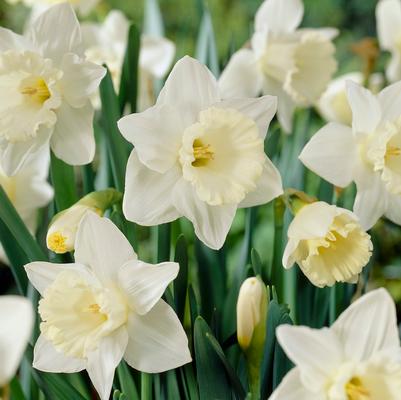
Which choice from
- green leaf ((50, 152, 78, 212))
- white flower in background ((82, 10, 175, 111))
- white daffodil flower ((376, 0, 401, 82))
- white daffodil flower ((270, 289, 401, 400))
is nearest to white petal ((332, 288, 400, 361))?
white daffodil flower ((270, 289, 401, 400))

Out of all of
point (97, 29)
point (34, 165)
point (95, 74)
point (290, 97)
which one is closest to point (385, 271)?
point (290, 97)

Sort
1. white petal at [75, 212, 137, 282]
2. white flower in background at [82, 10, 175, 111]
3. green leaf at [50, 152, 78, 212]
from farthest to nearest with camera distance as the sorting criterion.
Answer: white flower in background at [82, 10, 175, 111]
green leaf at [50, 152, 78, 212]
white petal at [75, 212, 137, 282]

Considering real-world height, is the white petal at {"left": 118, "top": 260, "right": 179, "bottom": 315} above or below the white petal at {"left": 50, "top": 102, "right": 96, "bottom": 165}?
below

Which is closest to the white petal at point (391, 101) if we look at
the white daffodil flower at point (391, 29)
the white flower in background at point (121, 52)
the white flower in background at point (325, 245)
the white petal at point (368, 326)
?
the white flower in background at point (325, 245)

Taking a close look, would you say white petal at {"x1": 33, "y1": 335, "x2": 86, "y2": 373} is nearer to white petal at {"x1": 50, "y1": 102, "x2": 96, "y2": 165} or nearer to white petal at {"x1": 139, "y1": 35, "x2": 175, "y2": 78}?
white petal at {"x1": 50, "y1": 102, "x2": 96, "y2": 165}

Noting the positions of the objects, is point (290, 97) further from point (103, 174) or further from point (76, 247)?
point (76, 247)

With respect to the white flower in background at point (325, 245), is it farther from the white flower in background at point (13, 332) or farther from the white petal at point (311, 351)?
the white flower in background at point (13, 332)

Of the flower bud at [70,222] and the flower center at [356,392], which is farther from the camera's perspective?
the flower bud at [70,222]
